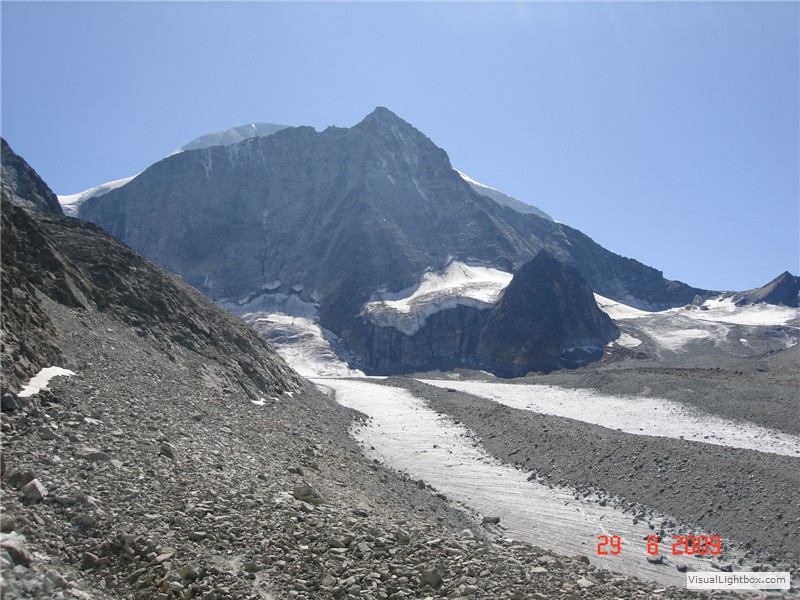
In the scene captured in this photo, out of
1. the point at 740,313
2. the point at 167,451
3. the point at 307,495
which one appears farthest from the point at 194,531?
the point at 740,313

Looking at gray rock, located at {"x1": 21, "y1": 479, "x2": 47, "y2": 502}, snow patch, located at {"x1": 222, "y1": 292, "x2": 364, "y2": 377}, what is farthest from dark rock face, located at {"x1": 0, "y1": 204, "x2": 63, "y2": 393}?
snow patch, located at {"x1": 222, "y1": 292, "x2": 364, "y2": 377}

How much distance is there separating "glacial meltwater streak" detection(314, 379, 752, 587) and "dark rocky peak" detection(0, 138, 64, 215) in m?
33.8

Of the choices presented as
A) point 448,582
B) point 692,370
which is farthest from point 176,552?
point 692,370

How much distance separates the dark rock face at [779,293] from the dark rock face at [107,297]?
590 ft

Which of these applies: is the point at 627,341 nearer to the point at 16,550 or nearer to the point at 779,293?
the point at 779,293

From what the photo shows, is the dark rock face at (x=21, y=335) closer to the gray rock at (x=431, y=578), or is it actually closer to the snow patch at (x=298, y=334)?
the gray rock at (x=431, y=578)

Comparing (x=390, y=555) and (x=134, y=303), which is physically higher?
(x=134, y=303)

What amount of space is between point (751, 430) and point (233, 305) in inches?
5632

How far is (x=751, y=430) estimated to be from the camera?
34375 millimetres

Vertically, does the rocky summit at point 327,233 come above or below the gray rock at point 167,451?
above

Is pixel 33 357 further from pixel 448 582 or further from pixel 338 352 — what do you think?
pixel 338 352
